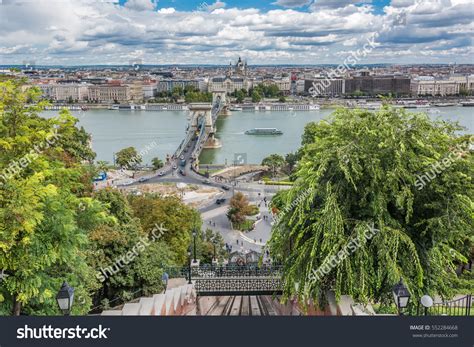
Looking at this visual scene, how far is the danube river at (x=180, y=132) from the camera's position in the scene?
32312mm

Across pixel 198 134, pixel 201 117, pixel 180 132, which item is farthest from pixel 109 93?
pixel 198 134

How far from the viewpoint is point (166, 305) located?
4875 mm

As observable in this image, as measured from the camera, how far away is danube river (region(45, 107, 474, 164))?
32.3 m

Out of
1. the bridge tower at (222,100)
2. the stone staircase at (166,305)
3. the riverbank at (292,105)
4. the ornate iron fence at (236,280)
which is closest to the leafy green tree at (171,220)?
the ornate iron fence at (236,280)

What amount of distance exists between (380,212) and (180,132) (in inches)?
1520

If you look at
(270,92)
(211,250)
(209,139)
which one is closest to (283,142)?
(209,139)

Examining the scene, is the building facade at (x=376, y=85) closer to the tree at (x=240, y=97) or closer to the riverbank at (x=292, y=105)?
the riverbank at (x=292, y=105)

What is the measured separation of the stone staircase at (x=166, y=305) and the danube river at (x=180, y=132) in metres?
18.8

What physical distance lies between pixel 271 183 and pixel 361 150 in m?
17.3

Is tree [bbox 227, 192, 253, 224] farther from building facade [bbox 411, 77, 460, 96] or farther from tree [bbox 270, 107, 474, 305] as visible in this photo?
building facade [bbox 411, 77, 460, 96]

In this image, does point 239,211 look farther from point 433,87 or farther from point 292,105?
point 433,87

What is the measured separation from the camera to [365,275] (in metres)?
3.78

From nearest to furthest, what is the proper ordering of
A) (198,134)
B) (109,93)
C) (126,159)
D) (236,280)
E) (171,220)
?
1. (236,280)
2. (171,220)
3. (126,159)
4. (198,134)
5. (109,93)
